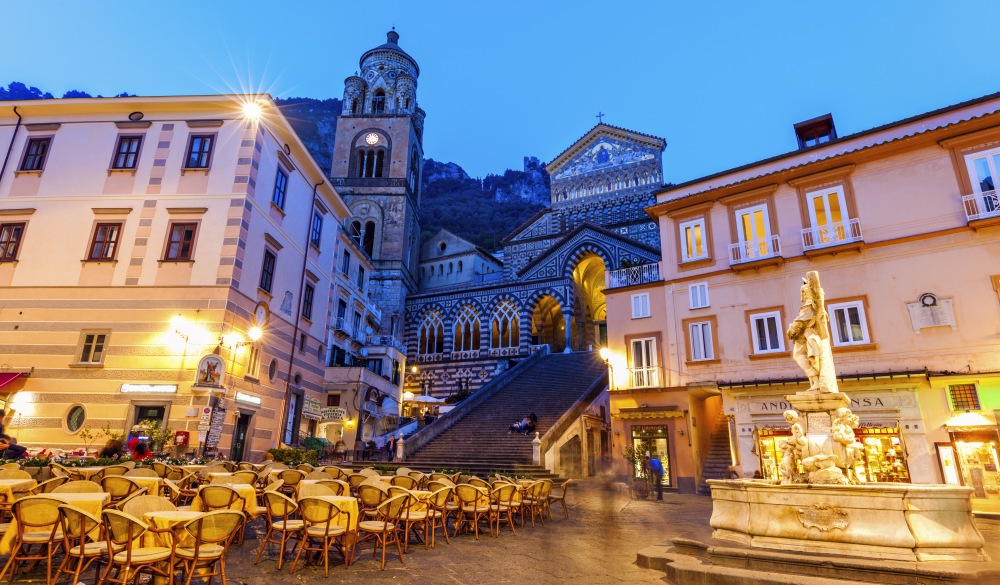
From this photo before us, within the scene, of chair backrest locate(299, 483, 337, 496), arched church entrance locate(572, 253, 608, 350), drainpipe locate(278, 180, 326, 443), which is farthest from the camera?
arched church entrance locate(572, 253, 608, 350)

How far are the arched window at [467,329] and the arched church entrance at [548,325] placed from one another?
13.1ft

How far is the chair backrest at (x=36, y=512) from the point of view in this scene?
4.63m

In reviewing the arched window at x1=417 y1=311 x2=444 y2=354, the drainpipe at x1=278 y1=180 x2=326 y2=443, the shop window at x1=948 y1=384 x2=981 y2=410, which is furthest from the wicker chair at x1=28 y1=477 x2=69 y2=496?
the arched window at x1=417 y1=311 x2=444 y2=354

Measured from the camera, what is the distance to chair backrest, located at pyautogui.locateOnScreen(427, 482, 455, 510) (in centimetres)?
762

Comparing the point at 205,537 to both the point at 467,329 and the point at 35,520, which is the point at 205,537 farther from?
the point at 467,329

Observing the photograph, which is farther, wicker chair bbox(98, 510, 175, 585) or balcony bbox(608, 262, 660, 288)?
balcony bbox(608, 262, 660, 288)

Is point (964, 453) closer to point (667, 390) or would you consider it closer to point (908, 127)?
point (667, 390)

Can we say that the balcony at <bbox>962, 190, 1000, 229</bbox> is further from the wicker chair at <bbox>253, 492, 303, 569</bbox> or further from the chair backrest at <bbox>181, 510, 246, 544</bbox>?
the chair backrest at <bbox>181, 510, 246, 544</bbox>

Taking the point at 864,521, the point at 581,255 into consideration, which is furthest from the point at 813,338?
the point at 581,255

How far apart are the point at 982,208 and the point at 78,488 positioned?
65.7ft

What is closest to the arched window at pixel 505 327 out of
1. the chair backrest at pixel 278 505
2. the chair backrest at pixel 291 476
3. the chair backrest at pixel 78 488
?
the chair backrest at pixel 291 476

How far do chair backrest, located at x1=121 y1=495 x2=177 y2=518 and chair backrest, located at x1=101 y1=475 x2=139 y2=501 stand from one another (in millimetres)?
2122

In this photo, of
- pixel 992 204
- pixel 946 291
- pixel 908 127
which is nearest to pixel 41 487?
pixel 946 291

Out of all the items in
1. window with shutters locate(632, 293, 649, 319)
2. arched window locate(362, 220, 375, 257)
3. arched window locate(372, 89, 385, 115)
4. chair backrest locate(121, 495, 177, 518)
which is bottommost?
chair backrest locate(121, 495, 177, 518)
